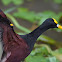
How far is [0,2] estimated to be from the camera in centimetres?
290

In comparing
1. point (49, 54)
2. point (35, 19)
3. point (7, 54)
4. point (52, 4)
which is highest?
point (52, 4)

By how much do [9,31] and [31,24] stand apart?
4.48ft

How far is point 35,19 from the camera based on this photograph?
2420mm

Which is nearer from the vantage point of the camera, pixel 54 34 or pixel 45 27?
pixel 45 27

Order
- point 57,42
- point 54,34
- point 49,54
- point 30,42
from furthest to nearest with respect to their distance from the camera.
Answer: point 54,34, point 57,42, point 49,54, point 30,42

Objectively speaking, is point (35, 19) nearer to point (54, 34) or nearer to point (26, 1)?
point (54, 34)

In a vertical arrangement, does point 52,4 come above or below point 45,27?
above

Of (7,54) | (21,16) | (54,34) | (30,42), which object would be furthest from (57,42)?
(7,54)

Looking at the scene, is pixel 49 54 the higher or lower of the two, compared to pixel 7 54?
higher

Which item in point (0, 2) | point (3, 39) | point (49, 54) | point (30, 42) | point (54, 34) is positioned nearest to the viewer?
point (3, 39)

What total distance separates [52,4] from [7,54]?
2005 millimetres

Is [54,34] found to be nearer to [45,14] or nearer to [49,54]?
[45,14]

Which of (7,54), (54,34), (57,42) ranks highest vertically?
(54,34)

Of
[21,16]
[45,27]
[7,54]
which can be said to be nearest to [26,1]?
[21,16]
